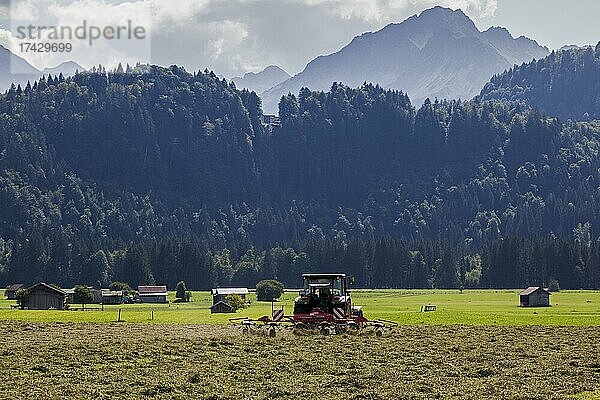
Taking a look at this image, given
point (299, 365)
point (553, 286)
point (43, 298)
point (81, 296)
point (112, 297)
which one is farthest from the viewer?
point (553, 286)

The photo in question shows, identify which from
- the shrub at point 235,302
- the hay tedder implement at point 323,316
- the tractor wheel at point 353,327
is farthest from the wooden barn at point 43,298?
the tractor wheel at point 353,327

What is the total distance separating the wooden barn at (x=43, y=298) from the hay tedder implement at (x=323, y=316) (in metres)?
62.6

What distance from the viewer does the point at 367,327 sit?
51594mm

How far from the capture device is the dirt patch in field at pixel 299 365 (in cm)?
2864

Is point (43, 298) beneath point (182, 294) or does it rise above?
beneath

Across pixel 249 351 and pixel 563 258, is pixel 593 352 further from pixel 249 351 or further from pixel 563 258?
pixel 563 258

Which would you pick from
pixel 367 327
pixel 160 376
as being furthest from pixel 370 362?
pixel 367 327

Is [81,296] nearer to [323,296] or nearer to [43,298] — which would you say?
[43,298]

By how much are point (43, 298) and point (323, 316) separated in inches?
2732

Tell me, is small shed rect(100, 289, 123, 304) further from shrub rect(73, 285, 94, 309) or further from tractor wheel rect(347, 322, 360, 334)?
tractor wheel rect(347, 322, 360, 334)

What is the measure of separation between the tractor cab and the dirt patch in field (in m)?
4.30

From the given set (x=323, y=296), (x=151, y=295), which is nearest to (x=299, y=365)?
(x=323, y=296)

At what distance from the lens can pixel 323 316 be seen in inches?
2048

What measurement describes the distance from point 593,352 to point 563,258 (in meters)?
157
